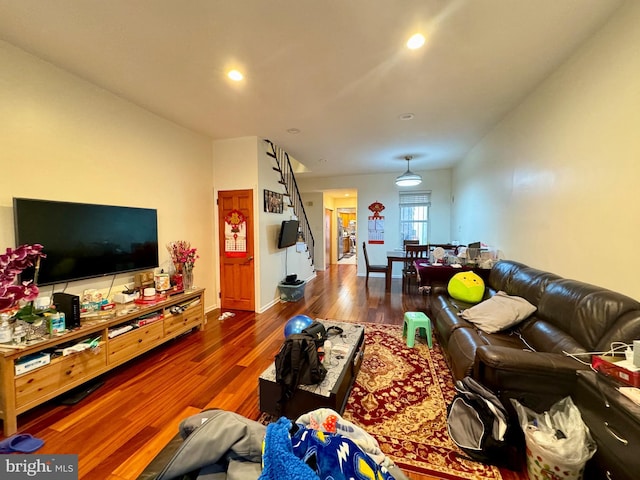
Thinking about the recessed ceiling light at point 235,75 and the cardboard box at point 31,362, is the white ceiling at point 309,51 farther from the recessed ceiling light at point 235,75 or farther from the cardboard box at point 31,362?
the cardboard box at point 31,362

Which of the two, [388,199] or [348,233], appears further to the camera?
[348,233]

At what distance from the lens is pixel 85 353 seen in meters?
2.02

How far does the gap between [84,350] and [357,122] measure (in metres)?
3.79

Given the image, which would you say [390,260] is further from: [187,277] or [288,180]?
[187,277]

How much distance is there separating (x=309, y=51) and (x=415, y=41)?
0.84m

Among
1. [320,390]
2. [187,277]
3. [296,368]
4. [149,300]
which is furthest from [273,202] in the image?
[320,390]

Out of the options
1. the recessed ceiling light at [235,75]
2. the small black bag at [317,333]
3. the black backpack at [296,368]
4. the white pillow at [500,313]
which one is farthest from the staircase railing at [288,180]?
the white pillow at [500,313]

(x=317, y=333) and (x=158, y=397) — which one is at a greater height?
(x=317, y=333)

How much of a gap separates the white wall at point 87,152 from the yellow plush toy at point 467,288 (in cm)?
364

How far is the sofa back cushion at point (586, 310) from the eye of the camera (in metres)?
1.47

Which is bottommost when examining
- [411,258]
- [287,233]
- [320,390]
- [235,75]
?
[320,390]

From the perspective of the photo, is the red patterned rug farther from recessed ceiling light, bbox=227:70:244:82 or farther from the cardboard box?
recessed ceiling light, bbox=227:70:244:82

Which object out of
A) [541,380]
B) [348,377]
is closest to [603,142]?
[541,380]

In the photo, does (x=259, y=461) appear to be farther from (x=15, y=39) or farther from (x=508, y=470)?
(x=15, y=39)
